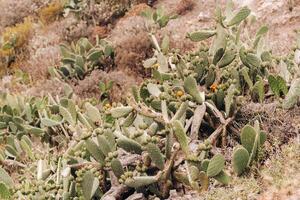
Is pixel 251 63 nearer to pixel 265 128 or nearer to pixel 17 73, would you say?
pixel 265 128

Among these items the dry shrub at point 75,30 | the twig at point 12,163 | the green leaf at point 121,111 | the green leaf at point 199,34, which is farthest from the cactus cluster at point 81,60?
the green leaf at point 121,111

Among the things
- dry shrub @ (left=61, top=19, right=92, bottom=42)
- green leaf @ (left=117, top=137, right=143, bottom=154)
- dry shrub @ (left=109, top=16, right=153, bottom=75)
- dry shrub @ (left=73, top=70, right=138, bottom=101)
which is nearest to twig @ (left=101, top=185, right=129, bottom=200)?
green leaf @ (left=117, top=137, right=143, bottom=154)

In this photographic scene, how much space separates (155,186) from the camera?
160 inches

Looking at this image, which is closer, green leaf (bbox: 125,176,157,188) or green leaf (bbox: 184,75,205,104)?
green leaf (bbox: 125,176,157,188)

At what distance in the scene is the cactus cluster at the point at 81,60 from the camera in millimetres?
8539

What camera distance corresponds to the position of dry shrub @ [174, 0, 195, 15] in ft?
32.8

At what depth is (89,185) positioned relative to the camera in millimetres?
4023

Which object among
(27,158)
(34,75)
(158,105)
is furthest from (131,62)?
(158,105)

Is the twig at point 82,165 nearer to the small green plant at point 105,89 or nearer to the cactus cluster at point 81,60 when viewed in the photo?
the small green plant at point 105,89

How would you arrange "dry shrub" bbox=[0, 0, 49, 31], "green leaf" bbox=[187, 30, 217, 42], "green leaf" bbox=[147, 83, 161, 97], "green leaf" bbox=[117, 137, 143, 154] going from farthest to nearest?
1. "dry shrub" bbox=[0, 0, 49, 31]
2. "green leaf" bbox=[187, 30, 217, 42]
3. "green leaf" bbox=[147, 83, 161, 97]
4. "green leaf" bbox=[117, 137, 143, 154]

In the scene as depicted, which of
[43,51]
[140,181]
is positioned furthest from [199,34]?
[43,51]

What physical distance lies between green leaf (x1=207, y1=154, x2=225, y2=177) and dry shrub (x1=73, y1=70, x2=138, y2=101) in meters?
4.36

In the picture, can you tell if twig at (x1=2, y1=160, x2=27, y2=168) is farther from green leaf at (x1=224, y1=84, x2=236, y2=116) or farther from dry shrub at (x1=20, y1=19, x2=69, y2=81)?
dry shrub at (x1=20, y1=19, x2=69, y2=81)

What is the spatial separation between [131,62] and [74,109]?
138 inches
